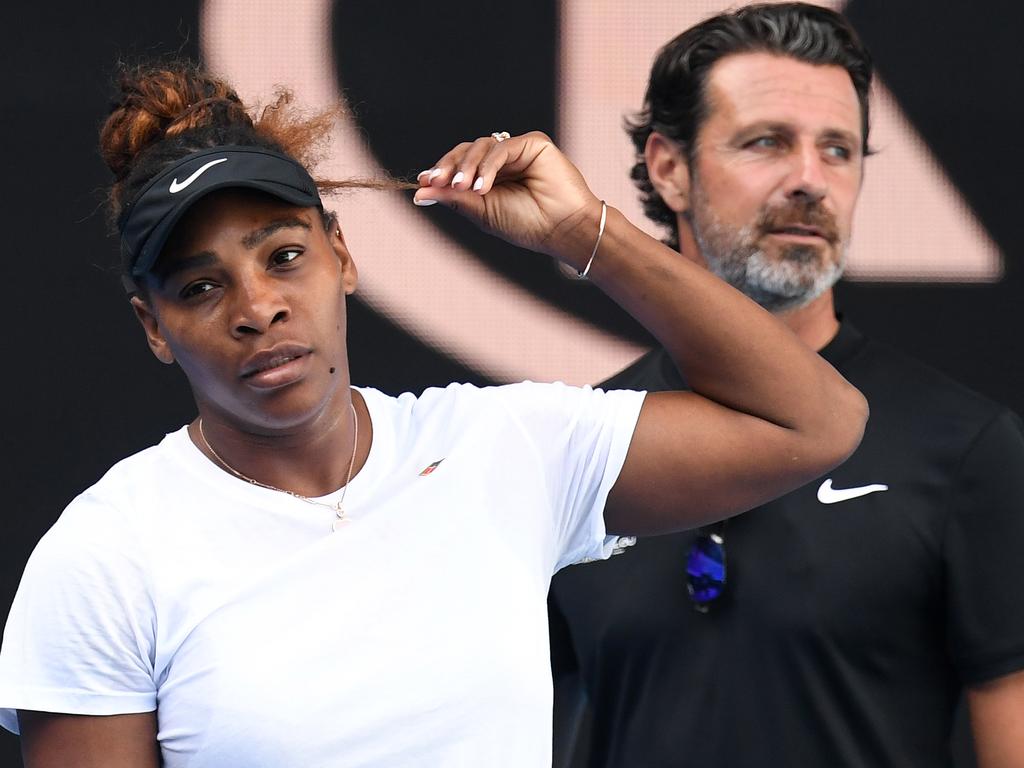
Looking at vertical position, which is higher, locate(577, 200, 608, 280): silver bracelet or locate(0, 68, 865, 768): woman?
locate(577, 200, 608, 280): silver bracelet

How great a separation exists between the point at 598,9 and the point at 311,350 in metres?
1.24

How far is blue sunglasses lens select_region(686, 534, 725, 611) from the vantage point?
2.12m

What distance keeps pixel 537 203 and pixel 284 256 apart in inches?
11.8

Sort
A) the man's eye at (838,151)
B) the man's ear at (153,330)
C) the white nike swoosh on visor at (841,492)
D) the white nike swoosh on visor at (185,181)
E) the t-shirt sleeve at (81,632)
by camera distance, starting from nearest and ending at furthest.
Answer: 1. the t-shirt sleeve at (81,632)
2. the white nike swoosh on visor at (185,181)
3. the man's ear at (153,330)
4. the white nike swoosh on visor at (841,492)
5. the man's eye at (838,151)

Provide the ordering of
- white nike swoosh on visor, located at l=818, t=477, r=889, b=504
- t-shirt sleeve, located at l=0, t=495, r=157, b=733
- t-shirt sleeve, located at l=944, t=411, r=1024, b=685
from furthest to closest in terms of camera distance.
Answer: white nike swoosh on visor, located at l=818, t=477, r=889, b=504
t-shirt sleeve, located at l=944, t=411, r=1024, b=685
t-shirt sleeve, located at l=0, t=495, r=157, b=733

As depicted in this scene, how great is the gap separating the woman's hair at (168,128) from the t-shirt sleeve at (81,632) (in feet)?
1.09

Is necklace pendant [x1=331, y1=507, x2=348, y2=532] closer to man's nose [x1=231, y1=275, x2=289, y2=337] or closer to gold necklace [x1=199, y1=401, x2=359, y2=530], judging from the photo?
gold necklace [x1=199, y1=401, x2=359, y2=530]

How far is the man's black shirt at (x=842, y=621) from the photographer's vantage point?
205 cm

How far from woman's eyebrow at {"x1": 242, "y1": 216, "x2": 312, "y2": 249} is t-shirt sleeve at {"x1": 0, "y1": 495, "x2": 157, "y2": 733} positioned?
330 mm

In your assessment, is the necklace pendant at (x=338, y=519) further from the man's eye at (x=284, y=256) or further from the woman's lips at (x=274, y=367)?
the man's eye at (x=284, y=256)

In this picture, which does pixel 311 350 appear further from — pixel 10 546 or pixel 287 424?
pixel 10 546

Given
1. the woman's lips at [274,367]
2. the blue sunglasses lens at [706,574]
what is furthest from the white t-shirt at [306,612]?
the blue sunglasses lens at [706,574]

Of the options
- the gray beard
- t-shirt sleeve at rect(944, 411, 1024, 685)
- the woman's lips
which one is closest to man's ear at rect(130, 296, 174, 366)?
the woman's lips

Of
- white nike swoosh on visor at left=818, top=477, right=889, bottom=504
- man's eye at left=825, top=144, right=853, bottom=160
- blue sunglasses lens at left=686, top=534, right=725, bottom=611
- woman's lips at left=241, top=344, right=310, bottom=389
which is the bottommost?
blue sunglasses lens at left=686, top=534, right=725, bottom=611
